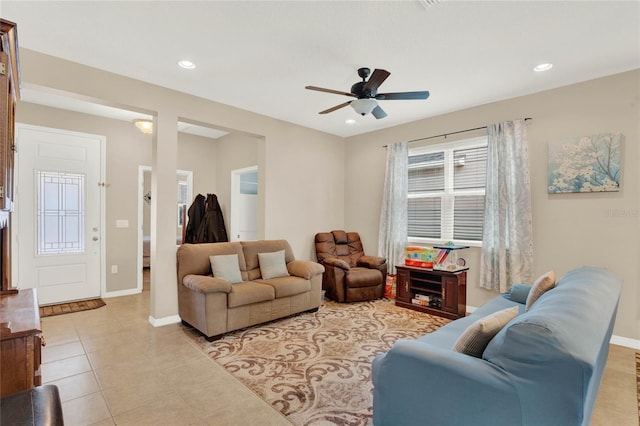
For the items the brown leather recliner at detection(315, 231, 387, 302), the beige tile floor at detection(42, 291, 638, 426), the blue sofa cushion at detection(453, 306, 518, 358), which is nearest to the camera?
the blue sofa cushion at detection(453, 306, 518, 358)

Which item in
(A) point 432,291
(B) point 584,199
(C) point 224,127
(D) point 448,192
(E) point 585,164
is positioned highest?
A: (C) point 224,127

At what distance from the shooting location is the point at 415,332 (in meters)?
3.39

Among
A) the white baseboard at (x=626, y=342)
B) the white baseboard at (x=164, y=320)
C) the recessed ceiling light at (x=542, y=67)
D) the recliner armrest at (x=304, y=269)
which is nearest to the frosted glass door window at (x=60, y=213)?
the white baseboard at (x=164, y=320)

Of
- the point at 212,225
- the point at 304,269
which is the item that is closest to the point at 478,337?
the point at 304,269

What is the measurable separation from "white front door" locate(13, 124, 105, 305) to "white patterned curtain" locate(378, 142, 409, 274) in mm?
4431

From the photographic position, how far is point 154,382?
93.0 inches

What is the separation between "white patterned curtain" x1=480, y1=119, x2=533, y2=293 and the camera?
3.68 m

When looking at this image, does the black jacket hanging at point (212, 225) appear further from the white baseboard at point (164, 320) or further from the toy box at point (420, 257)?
the toy box at point (420, 257)

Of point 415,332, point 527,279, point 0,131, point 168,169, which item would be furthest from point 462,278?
point 0,131

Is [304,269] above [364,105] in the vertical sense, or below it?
A: below

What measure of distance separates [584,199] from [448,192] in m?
1.53

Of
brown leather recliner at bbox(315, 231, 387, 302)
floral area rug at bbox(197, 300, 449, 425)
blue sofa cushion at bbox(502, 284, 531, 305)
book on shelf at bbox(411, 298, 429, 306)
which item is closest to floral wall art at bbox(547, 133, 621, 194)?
blue sofa cushion at bbox(502, 284, 531, 305)

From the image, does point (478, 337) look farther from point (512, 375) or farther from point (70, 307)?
point (70, 307)

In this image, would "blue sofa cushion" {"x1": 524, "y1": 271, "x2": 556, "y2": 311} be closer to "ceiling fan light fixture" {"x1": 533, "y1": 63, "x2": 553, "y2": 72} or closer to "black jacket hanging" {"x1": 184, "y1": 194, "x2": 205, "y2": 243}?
"ceiling fan light fixture" {"x1": 533, "y1": 63, "x2": 553, "y2": 72}
